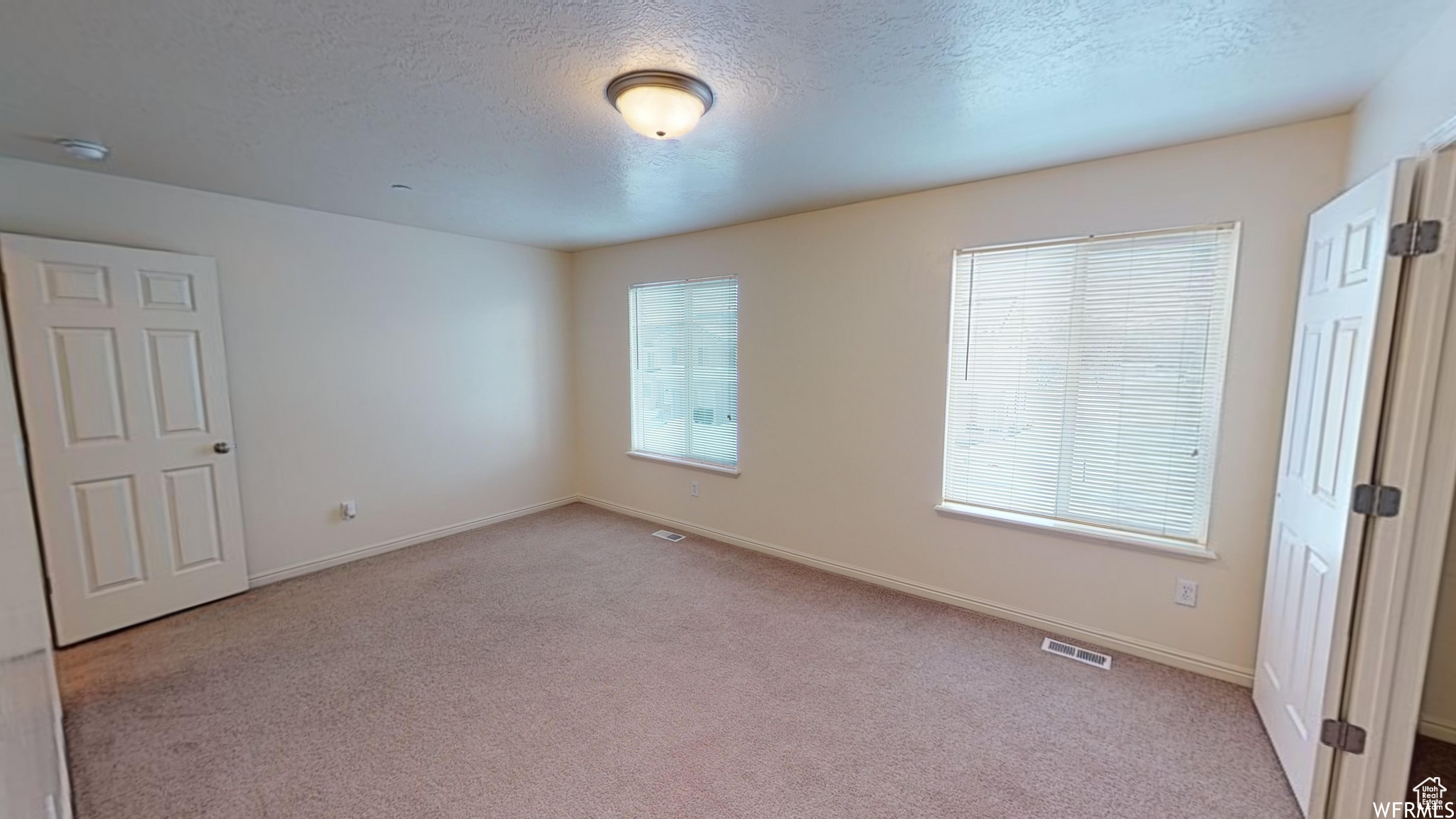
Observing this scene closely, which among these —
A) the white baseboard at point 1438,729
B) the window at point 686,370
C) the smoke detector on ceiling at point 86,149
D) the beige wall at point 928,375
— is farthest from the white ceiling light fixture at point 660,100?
the white baseboard at point 1438,729

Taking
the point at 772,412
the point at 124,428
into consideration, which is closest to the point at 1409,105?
the point at 772,412

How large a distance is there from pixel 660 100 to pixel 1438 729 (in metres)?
3.76

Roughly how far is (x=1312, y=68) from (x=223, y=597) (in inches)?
222

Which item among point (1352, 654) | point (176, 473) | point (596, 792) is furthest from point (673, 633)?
point (176, 473)

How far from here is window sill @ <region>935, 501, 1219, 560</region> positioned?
239 centimetres

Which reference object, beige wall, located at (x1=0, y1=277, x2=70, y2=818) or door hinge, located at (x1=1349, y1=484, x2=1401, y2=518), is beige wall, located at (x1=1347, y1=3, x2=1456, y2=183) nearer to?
door hinge, located at (x1=1349, y1=484, x2=1401, y2=518)

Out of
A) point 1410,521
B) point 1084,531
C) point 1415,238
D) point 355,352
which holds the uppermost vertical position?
point 1415,238

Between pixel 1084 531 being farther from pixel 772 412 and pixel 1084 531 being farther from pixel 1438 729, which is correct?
pixel 772 412

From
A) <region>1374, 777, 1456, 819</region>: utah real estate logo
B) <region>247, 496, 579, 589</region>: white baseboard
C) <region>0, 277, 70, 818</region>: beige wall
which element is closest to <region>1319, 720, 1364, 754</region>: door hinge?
<region>1374, 777, 1456, 819</region>: utah real estate logo

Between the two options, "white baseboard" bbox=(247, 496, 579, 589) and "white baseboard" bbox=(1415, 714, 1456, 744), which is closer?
"white baseboard" bbox=(1415, 714, 1456, 744)

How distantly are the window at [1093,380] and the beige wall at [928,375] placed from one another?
8 cm

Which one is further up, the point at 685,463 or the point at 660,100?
the point at 660,100

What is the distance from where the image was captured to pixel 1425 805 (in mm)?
1667

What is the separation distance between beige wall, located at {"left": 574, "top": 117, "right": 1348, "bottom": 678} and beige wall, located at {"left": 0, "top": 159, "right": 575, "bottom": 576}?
789mm
